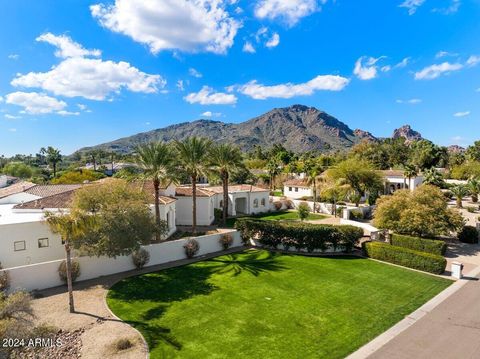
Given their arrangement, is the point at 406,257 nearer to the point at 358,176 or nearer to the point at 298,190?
the point at 358,176

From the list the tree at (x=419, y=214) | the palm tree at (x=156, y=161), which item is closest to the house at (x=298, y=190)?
the tree at (x=419, y=214)

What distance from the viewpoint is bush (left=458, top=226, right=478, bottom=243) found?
92.5ft

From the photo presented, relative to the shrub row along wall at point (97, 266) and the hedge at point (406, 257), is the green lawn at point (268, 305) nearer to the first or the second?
the hedge at point (406, 257)

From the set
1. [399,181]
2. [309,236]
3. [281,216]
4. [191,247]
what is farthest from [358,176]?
[191,247]

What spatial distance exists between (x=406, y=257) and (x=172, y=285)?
16883 mm

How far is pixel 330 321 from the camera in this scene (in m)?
14.2

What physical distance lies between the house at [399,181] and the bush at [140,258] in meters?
46.1

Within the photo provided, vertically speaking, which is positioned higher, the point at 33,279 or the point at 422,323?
the point at 33,279

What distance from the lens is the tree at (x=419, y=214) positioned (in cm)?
2539

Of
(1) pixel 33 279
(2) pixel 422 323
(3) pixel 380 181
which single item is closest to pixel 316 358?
(2) pixel 422 323

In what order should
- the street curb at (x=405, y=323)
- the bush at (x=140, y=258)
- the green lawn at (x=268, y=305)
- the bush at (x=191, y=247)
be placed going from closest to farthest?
the street curb at (x=405, y=323) < the green lawn at (x=268, y=305) < the bush at (x=140, y=258) < the bush at (x=191, y=247)

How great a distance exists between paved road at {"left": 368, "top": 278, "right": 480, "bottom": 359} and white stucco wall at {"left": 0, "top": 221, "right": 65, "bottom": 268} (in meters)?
20.3

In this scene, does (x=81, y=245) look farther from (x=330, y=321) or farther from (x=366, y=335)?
(x=366, y=335)

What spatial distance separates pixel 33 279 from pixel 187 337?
10445mm
